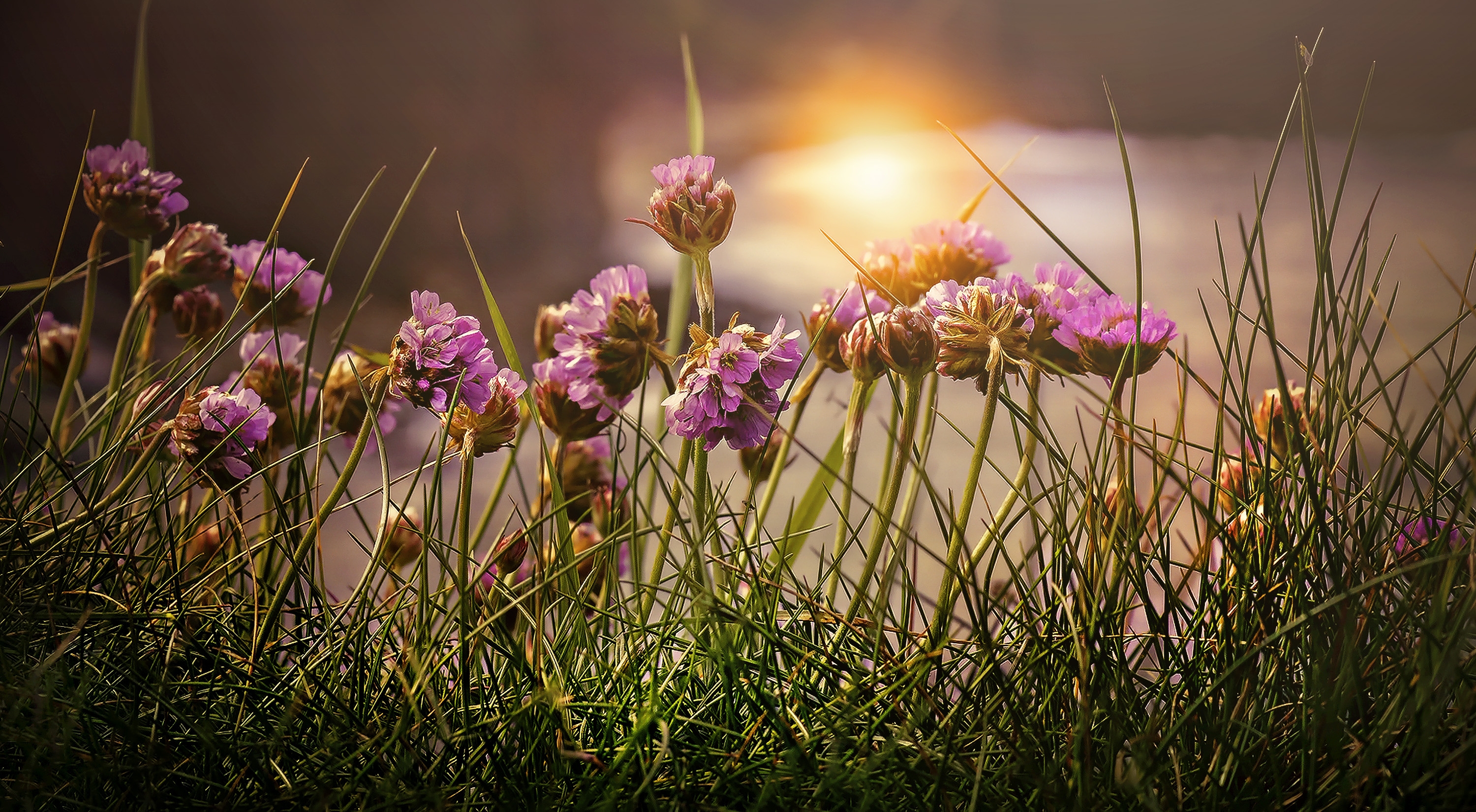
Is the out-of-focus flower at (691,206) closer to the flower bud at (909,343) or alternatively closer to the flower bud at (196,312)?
the flower bud at (909,343)

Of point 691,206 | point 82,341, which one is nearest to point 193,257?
point 82,341

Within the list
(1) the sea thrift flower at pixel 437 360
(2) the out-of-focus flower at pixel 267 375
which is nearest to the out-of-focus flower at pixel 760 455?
(1) the sea thrift flower at pixel 437 360

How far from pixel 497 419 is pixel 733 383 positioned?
0.10 metres

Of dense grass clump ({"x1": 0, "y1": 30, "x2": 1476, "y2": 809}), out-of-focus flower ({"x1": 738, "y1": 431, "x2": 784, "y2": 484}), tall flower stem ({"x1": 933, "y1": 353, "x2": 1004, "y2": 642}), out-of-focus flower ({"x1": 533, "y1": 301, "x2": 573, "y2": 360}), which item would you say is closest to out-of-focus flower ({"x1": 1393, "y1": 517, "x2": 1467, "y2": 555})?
dense grass clump ({"x1": 0, "y1": 30, "x2": 1476, "y2": 809})

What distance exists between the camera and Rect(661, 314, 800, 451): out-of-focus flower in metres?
0.28

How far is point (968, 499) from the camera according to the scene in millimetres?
299

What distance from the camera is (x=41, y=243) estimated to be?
1.04m

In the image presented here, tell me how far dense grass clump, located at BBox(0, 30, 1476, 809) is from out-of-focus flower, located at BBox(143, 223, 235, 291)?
0.21 feet

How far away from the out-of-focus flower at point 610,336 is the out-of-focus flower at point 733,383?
2.0 inches

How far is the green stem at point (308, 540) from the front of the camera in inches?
11.2

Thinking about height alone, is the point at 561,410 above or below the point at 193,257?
below

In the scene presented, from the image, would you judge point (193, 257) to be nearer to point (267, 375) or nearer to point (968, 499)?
point (267, 375)

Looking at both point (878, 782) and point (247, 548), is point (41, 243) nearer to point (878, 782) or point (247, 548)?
point (247, 548)

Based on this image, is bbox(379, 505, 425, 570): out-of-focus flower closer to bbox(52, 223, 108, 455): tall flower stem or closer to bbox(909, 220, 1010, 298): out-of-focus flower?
bbox(52, 223, 108, 455): tall flower stem
